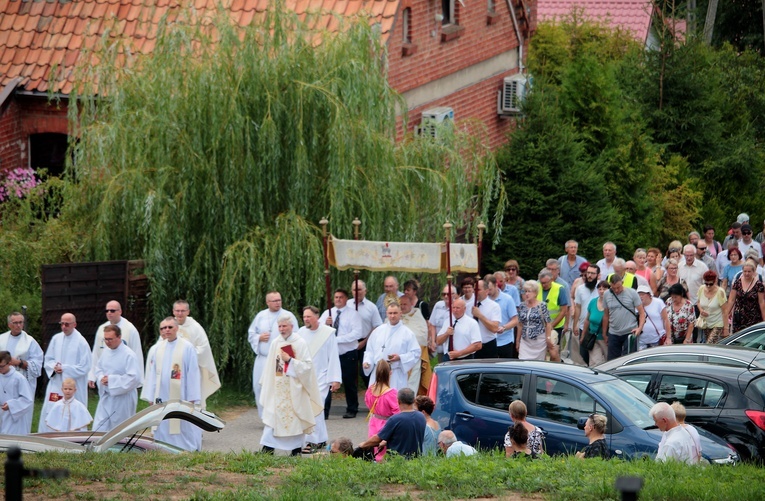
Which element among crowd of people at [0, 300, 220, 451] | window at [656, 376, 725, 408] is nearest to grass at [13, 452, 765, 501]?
window at [656, 376, 725, 408]

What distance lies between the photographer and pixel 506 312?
57.9ft

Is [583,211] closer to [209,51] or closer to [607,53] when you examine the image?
[209,51]

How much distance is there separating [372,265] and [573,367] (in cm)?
461

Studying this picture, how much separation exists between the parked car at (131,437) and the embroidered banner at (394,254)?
17.3 feet

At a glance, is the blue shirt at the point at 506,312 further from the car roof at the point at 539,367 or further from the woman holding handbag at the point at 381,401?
the woman holding handbag at the point at 381,401

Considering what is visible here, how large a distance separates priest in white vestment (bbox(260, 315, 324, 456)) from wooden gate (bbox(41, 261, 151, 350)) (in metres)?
4.25

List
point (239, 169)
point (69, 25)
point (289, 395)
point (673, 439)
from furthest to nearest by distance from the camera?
point (69, 25) < point (239, 169) < point (289, 395) < point (673, 439)

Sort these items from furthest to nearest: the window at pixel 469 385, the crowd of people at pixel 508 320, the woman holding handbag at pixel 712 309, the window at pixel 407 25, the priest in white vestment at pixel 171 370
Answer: the window at pixel 407 25 < the woman holding handbag at pixel 712 309 < the crowd of people at pixel 508 320 < the priest in white vestment at pixel 171 370 < the window at pixel 469 385

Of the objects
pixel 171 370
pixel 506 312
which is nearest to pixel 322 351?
pixel 171 370

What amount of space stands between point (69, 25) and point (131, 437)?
1518 cm

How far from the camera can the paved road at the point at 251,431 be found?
1542 cm

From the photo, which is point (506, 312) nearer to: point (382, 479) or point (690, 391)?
point (690, 391)

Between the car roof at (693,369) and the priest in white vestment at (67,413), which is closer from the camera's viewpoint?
the car roof at (693,369)

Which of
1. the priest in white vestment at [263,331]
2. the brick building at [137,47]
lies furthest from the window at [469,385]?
the brick building at [137,47]
